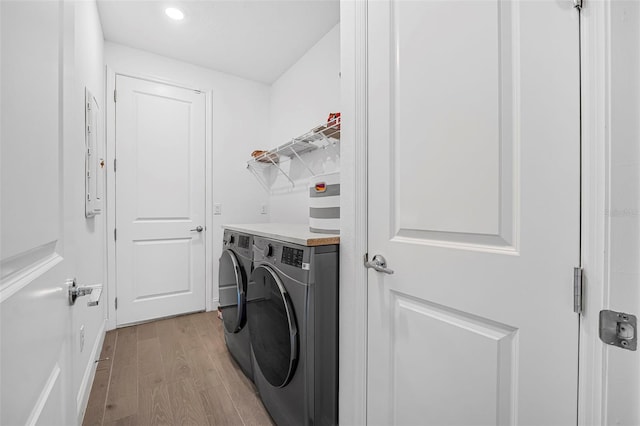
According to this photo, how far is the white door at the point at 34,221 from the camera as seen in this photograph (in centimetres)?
37

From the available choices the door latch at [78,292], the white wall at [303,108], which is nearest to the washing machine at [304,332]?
the door latch at [78,292]

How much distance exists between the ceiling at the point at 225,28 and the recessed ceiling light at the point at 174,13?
0.09 feet

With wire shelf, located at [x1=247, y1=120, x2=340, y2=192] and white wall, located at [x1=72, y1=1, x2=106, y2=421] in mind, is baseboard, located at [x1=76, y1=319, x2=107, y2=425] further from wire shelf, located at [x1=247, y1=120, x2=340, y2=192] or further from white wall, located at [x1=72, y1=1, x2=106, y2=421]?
wire shelf, located at [x1=247, y1=120, x2=340, y2=192]

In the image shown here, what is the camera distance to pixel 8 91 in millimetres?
385

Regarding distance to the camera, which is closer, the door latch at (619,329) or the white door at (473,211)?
the door latch at (619,329)

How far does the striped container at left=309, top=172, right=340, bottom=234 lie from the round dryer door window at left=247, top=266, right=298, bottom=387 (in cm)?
34

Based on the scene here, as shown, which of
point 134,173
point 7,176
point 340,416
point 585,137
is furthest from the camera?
point 134,173

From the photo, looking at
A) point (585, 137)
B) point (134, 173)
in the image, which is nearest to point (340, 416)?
point (585, 137)

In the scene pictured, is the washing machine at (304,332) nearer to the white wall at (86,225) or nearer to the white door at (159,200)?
the white wall at (86,225)

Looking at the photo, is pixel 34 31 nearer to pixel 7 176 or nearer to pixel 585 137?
pixel 7 176

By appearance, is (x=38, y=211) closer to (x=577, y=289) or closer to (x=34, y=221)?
(x=34, y=221)

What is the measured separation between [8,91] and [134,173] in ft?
8.54

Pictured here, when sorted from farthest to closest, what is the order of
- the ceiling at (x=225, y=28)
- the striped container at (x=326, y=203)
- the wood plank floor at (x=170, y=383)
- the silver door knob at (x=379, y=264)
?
1. the ceiling at (x=225, y=28)
2. the wood plank floor at (x=170, y=383)
3. the striped container at (x=326, y=203)
4. the silver door knob at (x=379, y=264)

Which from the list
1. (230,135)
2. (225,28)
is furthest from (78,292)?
(230,135)
